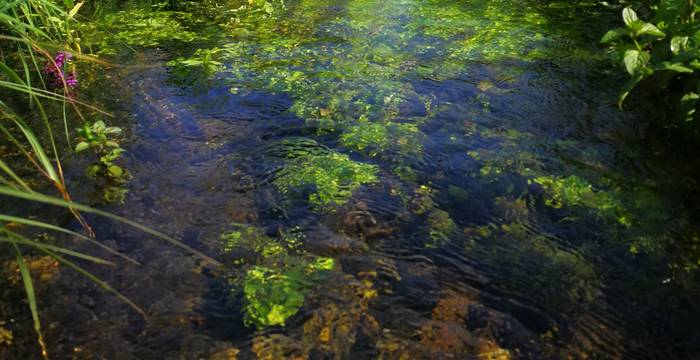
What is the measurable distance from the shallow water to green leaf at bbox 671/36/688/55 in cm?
55

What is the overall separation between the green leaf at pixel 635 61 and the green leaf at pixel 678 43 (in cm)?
13

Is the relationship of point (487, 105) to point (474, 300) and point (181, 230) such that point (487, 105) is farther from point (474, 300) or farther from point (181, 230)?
point (181, 230)

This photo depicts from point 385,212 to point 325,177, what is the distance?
1.45 ft

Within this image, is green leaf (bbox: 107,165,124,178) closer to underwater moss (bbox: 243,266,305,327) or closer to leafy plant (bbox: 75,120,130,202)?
leafy plant (bbox: 75,120,130,202)

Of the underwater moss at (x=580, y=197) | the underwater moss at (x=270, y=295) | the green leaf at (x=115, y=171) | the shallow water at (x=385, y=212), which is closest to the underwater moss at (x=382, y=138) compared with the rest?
the shallow water at (x=385, y=212)

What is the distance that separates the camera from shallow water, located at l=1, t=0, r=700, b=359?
199 cm

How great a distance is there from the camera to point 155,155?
3111 millimetres

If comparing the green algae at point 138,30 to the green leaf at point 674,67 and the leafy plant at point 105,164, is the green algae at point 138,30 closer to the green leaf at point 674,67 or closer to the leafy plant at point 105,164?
the leafy plant at point 105,164

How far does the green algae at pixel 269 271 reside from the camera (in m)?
2.09

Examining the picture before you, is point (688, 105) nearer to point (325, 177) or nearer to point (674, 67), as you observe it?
point (674, 67)

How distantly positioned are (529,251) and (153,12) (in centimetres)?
468

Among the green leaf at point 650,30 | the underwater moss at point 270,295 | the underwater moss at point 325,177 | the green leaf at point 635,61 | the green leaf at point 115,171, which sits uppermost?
the green leaf at point 650,30

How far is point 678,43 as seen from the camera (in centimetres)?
281

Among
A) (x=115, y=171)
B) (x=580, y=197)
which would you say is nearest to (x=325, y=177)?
(x=115, y=171)
